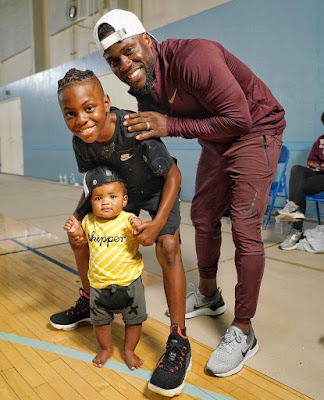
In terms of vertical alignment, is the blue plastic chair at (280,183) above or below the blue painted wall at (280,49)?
below

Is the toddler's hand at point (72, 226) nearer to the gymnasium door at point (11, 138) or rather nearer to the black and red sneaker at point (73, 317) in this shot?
the black and red sneaker at point (73, 317)

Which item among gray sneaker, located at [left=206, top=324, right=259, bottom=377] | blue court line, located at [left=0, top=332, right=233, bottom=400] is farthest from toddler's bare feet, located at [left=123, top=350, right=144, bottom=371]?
gray sneaker, located at [left=206, top=324, right=259, bottom=377]

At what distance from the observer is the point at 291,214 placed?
10.8 ft

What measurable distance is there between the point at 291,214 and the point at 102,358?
2.34 metres

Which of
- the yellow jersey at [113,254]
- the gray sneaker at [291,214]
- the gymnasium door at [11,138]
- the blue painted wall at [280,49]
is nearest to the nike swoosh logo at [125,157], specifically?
the yellow jersey at [113,254]

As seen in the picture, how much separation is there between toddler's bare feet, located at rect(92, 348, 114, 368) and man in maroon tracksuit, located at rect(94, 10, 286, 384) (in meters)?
0.44

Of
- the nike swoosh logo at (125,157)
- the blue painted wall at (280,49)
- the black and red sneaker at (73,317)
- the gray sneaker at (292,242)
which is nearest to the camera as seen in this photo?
the nike swoosh logo at (125,157)

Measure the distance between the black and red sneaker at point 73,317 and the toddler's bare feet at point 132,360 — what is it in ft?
1.40

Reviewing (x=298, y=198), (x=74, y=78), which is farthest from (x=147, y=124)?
(x=298, y=198)

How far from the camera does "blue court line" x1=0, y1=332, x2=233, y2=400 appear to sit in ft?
4.37

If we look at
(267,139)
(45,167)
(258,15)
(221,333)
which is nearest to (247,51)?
(258,15)

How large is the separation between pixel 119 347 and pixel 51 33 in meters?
10.6

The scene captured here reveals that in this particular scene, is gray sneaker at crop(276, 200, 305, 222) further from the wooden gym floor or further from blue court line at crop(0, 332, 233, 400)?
blue court line at crop(0, 332, 233, 400)

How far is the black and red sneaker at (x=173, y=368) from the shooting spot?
1293 mm
